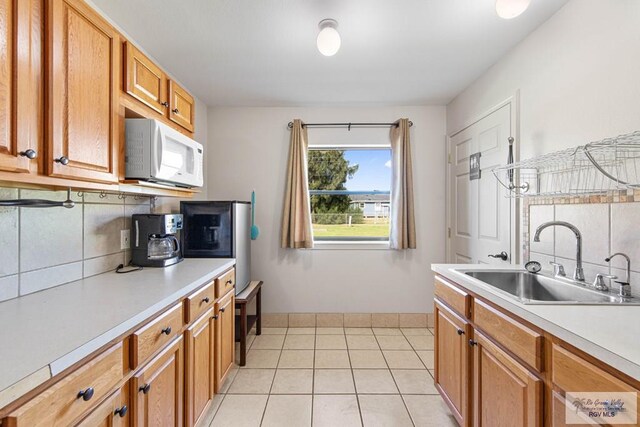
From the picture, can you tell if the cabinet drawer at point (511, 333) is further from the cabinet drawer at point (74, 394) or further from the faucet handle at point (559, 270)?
the cabinet drawer at point (74, 394)

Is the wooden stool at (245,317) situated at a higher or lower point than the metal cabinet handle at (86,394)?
lower

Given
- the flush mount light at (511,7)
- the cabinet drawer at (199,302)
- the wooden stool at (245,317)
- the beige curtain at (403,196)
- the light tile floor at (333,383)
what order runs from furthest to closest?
the beige curtain at (403,196) → the wooden stool at (245,317) → the light tile floor at (333,383) → the cabinet drawer at (199,302) → the flush mount light at (511,7)

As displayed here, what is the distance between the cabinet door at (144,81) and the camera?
58.8 inches

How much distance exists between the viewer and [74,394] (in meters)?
0.78

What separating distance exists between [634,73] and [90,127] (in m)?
2.39

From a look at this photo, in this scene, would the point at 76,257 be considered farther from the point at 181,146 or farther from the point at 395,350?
the point at 395,350

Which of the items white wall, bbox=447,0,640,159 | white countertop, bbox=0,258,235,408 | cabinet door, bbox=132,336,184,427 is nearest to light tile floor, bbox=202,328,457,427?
cabinet door, bbox=132,336,184,427


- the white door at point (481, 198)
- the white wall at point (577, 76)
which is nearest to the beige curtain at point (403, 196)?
the white door at point (481, 198)

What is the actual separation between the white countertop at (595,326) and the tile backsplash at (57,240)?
6.77 ft

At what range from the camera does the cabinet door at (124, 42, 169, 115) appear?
1494 millimetres

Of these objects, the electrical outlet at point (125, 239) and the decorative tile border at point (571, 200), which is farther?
the electrical outlet at point (125, 239)

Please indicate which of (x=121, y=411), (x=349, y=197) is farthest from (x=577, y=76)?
(x=121, y=411)

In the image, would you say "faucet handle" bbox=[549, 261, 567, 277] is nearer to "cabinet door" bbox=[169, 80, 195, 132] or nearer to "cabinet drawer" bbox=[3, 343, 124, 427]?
"cabinet drawer" bbox=[3, 343, 124, 427]

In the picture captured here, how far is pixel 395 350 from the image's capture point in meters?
2.65
